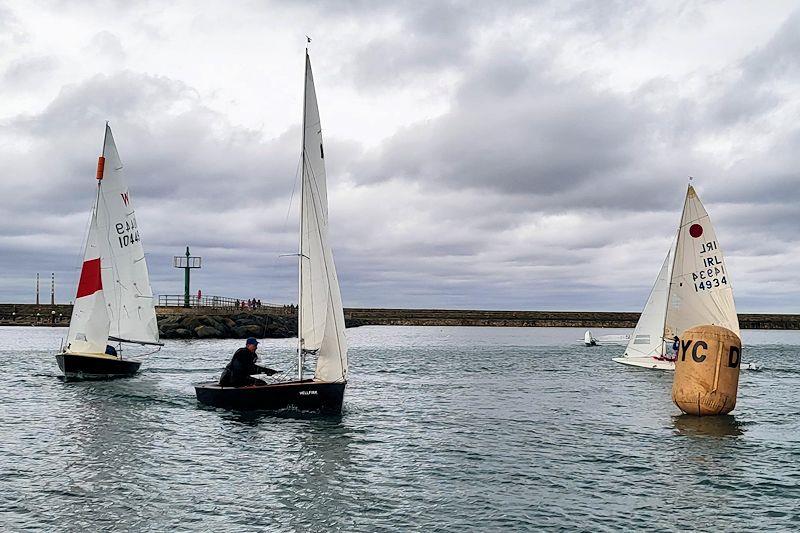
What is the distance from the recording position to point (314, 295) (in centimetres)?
2650

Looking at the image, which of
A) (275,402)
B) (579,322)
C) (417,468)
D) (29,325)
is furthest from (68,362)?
(579,322)

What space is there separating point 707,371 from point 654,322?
882 inches

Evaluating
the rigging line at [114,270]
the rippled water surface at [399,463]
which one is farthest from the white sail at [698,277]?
the rigging line at [114,270]

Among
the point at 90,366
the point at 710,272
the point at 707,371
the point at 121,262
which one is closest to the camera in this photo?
the point at 707,371

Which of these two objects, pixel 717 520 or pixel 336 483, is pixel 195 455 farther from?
pixel 717 520

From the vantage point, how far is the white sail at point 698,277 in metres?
40.6

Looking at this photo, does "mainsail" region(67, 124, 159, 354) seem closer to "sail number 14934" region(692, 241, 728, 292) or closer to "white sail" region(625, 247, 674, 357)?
"white sail" region(625, 247, 674, 357)

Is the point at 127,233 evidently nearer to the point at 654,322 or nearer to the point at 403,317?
the point at 654,322

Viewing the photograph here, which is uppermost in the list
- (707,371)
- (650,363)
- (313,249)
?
(313,249)

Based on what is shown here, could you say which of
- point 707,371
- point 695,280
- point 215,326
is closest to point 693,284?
point 695,280

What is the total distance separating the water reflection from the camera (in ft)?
79.8

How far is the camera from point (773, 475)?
733 inches

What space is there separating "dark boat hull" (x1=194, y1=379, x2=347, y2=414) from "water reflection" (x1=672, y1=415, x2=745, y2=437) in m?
11.9

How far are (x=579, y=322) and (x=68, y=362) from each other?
132 meters
